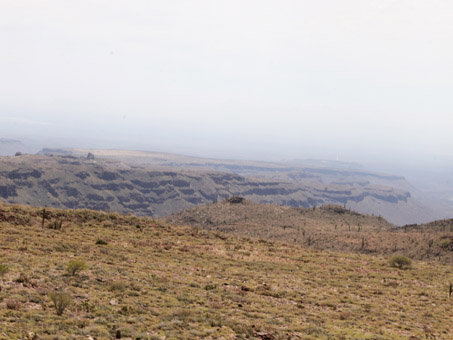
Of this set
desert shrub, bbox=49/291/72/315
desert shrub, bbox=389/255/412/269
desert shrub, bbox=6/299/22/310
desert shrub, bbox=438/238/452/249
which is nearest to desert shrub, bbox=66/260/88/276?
desert shrub, bbox=49/291/72/315

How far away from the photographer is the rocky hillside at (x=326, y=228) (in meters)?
57.3

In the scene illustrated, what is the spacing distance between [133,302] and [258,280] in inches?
449

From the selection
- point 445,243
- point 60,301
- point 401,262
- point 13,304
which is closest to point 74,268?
point 60,301

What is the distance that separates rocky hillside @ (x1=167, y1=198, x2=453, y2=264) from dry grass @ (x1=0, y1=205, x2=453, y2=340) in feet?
54.9

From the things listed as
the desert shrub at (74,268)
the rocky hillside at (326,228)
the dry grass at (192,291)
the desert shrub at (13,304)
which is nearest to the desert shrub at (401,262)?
the dry grass at (192,291)

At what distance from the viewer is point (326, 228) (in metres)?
85.8

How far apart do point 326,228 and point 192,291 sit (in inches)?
2731

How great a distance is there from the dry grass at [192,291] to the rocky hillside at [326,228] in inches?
658

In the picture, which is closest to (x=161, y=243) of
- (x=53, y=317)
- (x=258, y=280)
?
(x=258, y=280)

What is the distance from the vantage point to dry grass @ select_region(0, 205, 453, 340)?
1502 centimetres

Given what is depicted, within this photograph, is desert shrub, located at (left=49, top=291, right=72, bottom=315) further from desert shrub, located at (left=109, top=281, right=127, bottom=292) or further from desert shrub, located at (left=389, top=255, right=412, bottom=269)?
desert shrub, located at (left=389, top=255, right=412, bottom=269)

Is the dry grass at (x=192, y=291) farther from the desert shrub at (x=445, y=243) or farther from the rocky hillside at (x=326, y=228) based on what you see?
the rocky hillside at (x=326, y=228)

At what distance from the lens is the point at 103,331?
13.5 m

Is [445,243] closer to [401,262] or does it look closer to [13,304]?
[401,262]
